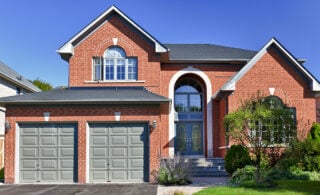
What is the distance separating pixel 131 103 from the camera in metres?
16.3

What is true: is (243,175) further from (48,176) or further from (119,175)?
(48,176)

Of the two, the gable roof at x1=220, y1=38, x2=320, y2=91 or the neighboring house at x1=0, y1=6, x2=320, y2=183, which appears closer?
the neighboring house at x1=0, y1=6, x2=320, y2=183

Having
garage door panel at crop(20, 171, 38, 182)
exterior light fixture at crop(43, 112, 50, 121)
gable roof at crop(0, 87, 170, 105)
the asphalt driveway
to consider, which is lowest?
the asphalt driveway

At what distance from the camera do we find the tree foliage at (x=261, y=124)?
13.8 meters

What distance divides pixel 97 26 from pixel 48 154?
27.4 ft

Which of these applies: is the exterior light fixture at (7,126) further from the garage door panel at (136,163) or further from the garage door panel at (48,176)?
the garage door panel at (136,163)

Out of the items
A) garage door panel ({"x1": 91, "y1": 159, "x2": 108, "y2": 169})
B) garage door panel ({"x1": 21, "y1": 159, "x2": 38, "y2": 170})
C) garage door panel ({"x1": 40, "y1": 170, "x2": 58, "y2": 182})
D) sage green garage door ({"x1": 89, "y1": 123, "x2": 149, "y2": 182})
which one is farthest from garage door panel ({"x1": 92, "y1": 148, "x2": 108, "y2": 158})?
garage door panel ({"x1": 21, "y1": 159, "x2": 38, "y2": 170})

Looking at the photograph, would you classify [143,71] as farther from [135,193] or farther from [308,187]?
[308,187]

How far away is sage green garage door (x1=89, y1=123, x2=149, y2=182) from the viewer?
637 inches

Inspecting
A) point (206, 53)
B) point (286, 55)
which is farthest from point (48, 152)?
point (286, 55)

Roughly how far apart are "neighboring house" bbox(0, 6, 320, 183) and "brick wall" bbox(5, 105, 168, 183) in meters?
0.05

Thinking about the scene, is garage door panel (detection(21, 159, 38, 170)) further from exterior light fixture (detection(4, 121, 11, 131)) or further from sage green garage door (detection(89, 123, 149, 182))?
sage green garage door (detection(89, 123, 149, 182))

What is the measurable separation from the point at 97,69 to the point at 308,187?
13.1 metres

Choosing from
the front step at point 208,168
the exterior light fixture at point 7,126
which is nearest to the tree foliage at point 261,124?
the front step at point 208,168
